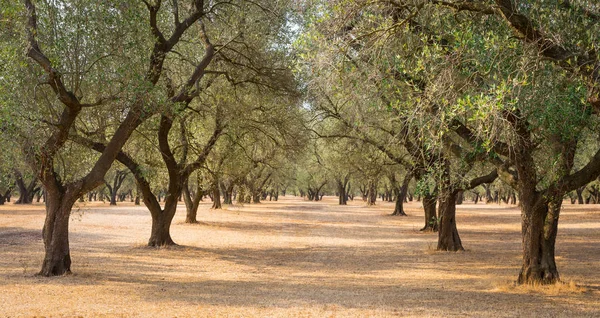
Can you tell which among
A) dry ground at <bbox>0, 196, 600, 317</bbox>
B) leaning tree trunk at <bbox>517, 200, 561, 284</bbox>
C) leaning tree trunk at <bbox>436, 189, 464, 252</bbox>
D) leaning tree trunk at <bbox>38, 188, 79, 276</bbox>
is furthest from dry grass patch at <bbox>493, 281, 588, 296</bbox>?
leaning tree trunk at <bbox>38, 188, 79, 276</bbox>

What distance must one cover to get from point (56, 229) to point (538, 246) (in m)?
11.1

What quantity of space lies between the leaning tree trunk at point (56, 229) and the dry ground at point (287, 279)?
47cm

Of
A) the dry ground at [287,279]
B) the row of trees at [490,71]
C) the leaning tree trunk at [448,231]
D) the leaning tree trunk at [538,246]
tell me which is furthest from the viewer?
the leaning tree trunk at [448,231]

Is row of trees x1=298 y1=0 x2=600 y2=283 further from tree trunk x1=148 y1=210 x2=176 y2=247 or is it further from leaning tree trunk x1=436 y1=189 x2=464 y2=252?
tree trunk x1=148 y1=210 x2=176 y2=247

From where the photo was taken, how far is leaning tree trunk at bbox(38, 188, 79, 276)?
13.9 m

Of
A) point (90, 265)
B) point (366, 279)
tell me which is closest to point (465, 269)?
point (366, 279)

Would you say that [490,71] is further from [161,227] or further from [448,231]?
[161,227]

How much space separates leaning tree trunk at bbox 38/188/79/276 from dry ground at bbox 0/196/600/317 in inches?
18.6

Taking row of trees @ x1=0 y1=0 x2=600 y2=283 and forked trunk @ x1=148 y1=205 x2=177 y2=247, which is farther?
forked trunk @ x1=148 y1=205 x2=177 y2=247

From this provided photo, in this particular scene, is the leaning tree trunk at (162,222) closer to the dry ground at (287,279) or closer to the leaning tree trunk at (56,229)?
the dry ground at (287,279)

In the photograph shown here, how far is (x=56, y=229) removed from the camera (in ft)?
45.7

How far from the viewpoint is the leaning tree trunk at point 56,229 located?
13.9 metres

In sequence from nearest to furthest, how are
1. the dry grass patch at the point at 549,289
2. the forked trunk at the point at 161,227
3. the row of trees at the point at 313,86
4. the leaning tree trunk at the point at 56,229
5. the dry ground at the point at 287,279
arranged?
the row of trees at the point at 313,86 < the dry ground at the point at 287,279 < the dry grass patch at the point at 549,289 < the leaning tree trunk at the point at 56,229 < the forked trunk at the point at 161,227

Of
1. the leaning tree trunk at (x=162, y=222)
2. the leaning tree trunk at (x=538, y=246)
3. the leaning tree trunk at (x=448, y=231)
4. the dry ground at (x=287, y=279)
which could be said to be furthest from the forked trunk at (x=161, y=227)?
the leaning tree trunk at (x=538, y=246)
